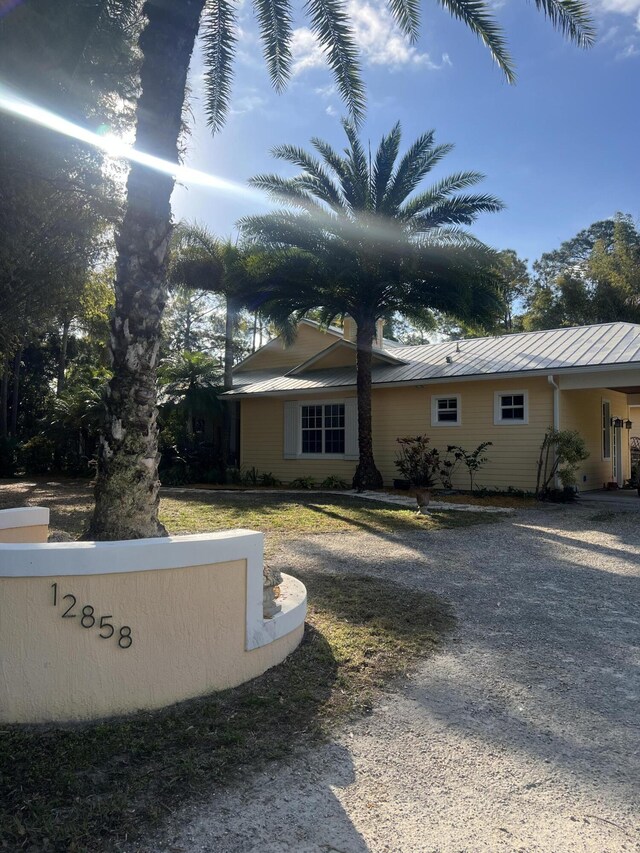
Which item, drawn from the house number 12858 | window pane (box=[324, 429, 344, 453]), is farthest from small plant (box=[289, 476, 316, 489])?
the house number 12858

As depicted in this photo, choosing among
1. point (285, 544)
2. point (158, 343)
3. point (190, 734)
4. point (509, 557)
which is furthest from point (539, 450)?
point (190, 734)

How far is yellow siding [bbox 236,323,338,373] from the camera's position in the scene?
21359 mm

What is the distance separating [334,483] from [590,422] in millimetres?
6791

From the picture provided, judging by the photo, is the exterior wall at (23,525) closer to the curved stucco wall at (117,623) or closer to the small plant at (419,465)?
the curved stucco wall at (117,623)

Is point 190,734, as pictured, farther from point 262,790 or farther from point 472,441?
point 472,441

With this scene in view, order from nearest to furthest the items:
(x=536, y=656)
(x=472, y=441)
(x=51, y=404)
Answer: (x=536, y=656), (x=472, y=441), (x=51, y=404)

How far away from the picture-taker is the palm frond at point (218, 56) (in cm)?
759

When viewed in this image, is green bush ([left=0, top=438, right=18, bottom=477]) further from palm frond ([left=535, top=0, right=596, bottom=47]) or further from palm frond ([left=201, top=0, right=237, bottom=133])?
palm frond ([left=535, top=0, right=596, bottom=47])

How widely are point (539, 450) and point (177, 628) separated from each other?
11.9m

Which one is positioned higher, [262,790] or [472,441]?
[472,441]

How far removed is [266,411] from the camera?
19.0 meters

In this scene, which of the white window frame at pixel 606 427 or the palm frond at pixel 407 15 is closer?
the palm frond at pixel 407 15

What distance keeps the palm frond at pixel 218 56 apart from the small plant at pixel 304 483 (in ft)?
32.9

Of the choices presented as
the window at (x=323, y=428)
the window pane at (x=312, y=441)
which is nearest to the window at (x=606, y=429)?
the window at (x=323, y=428)
